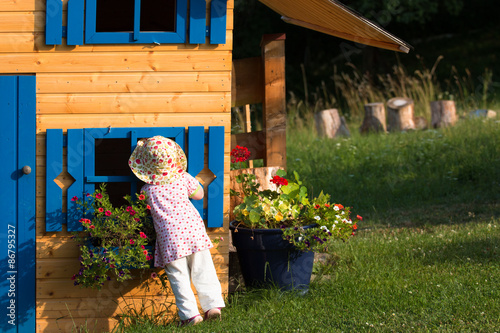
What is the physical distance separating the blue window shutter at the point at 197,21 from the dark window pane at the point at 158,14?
2637 mm

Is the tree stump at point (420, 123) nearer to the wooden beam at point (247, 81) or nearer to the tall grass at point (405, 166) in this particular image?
the tall grass at point (405, 166)

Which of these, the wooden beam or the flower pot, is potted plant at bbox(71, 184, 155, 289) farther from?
the wooden beam

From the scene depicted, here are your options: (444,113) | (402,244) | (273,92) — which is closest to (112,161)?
(273,92)

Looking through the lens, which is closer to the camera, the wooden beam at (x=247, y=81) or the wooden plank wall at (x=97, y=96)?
the wooden plank wall at (x=97, y=96)

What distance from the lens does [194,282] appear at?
447 centimetres

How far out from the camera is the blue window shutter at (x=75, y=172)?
4.49m

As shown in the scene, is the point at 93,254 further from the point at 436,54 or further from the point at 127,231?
the point at 436,54

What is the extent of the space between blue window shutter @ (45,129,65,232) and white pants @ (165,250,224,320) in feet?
3.14

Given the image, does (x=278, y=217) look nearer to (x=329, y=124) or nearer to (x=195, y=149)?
(x=195, y=149)

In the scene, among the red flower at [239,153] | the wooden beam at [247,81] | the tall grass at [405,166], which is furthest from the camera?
the tall grass at [405,166]

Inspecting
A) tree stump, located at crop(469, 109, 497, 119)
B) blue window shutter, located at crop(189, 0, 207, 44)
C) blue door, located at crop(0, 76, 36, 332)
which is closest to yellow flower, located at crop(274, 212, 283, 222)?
blue window shutter, located at crop(189, 0, 207, 44)

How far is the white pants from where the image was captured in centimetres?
438

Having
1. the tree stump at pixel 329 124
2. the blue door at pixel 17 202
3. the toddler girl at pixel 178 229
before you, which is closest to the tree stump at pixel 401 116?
the tree stump at pixel 329 124

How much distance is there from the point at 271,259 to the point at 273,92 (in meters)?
1.74
